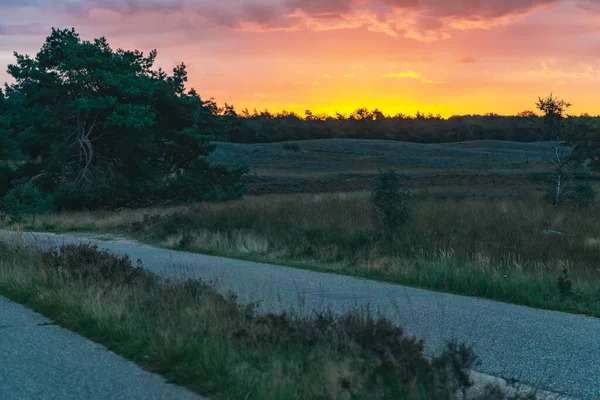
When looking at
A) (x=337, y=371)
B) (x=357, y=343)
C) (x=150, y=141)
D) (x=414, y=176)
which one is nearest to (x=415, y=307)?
(x=357, y=343)

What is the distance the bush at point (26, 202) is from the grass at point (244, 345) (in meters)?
25.0

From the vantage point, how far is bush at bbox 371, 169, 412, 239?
17188 millimetres

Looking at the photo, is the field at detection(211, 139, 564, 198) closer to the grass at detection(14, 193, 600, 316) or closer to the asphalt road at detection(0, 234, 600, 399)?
the grass at detection(14, 193, 600, 316)

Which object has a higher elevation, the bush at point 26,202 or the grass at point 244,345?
the grass at point 244,345

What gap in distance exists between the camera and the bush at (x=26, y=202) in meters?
33.3

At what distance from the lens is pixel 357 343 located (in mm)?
6090

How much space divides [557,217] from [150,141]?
2455 centimetres

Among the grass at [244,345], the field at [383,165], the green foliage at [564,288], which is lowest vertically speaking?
the field at [383,165]

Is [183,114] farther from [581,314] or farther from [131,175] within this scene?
[581,314]

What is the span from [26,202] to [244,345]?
3049cm

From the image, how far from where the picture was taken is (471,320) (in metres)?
8.89

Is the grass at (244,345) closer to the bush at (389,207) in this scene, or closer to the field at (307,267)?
the field at (307,267)


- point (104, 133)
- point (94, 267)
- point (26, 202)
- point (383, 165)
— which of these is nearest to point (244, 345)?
point (94, 267)

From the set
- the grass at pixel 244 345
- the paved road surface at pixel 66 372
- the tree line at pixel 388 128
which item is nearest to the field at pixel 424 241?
the grass at pixel 244 345
